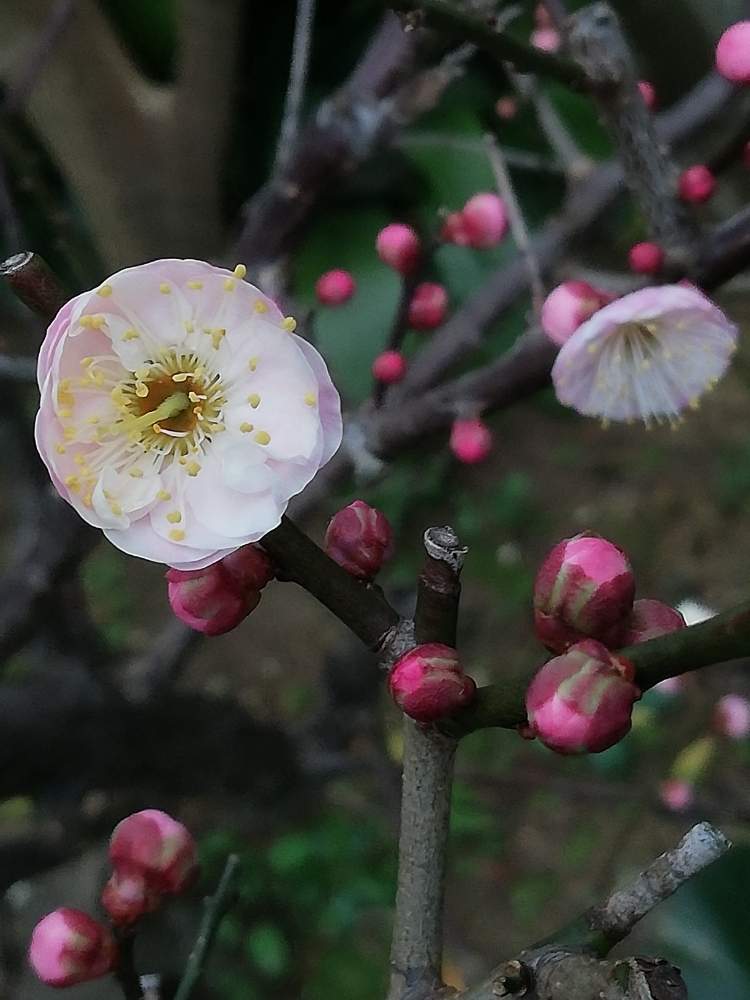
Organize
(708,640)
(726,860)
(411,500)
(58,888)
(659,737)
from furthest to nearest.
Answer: (411,500) → (659,737) → (58,888) → (726,860) → (708,640)

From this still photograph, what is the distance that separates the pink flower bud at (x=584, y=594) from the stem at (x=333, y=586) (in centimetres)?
6

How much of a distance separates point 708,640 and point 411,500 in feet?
4.86

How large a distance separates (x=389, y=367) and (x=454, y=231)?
0.42 feet

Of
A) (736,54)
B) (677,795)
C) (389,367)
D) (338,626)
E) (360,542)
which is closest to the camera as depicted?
(360,542)

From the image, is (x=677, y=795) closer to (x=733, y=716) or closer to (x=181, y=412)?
(x=733, y=716)

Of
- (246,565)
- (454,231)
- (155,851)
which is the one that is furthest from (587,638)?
(454,231)

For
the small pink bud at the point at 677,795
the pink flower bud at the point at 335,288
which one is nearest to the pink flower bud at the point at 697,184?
the pink flower bud at the point at 335,288

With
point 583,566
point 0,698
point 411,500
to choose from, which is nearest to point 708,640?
point 583,566

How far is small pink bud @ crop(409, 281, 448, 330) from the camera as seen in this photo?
2.44 ft

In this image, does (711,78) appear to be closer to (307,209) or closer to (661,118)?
(661,118)

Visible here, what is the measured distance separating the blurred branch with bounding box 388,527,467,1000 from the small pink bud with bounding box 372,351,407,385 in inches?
14.4

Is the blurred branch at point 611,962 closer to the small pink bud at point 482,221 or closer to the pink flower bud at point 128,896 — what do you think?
the pink flower bud at point 128,896

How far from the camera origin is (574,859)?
58.4 inches

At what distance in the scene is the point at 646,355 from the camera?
0.63m
